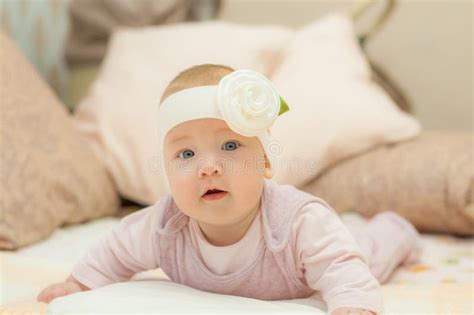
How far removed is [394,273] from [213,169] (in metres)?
0.61

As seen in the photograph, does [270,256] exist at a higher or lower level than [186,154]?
lower

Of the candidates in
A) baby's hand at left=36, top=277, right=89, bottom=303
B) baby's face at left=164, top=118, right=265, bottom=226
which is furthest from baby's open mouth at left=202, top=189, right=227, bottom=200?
baby's hand at left=36, top=277, right=89, bottom=303

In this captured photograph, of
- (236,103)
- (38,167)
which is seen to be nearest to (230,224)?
(236,103)

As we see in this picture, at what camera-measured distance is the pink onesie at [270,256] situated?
98 centimetres

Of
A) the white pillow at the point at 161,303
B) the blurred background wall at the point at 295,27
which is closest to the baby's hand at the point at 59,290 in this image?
the white pillow at the point at 161,303

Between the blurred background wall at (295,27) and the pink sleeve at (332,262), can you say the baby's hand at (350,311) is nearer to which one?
the pink sleeve at (332,262)

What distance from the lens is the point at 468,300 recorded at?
1083 millimetres

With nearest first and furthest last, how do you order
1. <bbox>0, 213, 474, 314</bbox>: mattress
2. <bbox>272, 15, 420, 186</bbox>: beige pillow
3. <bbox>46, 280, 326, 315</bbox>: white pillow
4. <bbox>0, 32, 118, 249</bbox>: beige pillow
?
<bbox>46, 280, 326, 315</bbox>: white pillow < <bbox>0, 213, 474, 314</bbox>: mattress < <bbox>0, 32, 118, 249</bbox>: beige pillow < <bbox>272, 15, 420, 186</bbox>: beige pillow

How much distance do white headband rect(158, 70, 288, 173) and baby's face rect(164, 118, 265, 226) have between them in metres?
0.02

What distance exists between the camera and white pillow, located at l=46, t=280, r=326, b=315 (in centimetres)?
91

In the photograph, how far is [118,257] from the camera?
3.67 feet

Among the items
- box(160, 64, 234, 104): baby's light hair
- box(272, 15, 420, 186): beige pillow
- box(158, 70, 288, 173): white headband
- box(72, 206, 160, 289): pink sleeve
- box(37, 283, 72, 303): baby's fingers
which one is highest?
box(160, 64, 234, 104): baby's light hair

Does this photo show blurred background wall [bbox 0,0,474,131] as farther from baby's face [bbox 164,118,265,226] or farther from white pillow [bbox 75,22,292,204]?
baby's face [bbox 164,118,265,226]

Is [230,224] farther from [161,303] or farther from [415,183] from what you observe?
[415,183]
